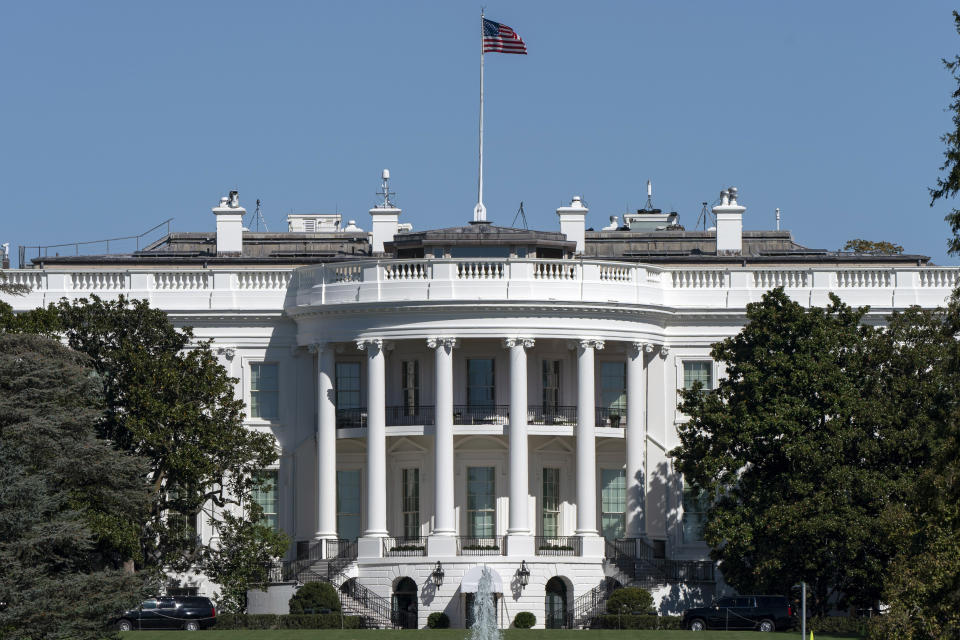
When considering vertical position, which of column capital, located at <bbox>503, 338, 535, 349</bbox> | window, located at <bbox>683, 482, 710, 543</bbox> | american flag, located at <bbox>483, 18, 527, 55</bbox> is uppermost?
american flag, located at <bbox>483, 18, 527, 55</bbox>

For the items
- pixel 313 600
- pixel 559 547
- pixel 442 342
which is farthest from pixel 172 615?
pixel 559 547

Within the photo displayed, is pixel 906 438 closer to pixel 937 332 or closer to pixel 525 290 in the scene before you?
pixel 937 332

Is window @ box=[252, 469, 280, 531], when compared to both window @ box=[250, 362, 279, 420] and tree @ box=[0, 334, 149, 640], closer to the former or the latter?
window @ box=[250, 362, 279, 420]

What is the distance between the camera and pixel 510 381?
2790 inches

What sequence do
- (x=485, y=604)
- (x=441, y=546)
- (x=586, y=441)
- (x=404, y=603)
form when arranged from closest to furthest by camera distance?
(x=485, y=604)
(x=441, y=546)
(x=404, y=603)
(x=586, y=441)

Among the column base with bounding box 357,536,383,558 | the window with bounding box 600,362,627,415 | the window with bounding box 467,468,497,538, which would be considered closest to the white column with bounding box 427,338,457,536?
the column base with bounding box 357,536,383,558

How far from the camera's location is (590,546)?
69312 millimetres

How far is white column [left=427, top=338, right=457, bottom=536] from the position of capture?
69562 millimetres

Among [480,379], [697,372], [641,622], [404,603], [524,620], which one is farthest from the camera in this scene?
[697,372]

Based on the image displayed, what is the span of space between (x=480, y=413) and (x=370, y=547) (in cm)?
611

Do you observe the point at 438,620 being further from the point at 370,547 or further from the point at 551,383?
the point at 551,383

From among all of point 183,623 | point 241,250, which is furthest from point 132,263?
point 183,623

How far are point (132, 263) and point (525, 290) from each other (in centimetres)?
1824

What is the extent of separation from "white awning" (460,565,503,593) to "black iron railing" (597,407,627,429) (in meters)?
7.53
